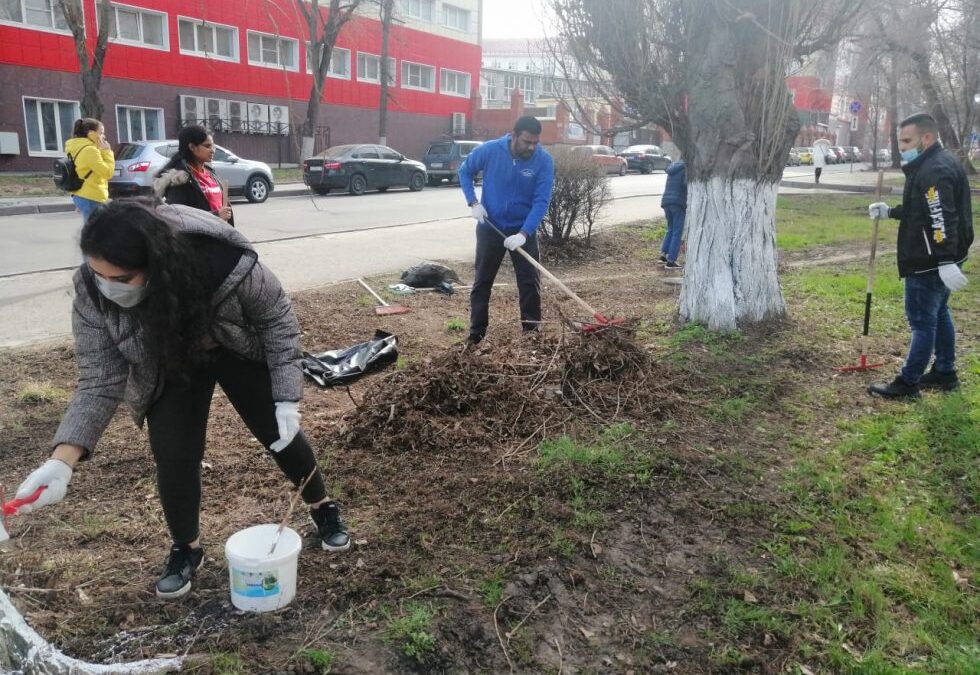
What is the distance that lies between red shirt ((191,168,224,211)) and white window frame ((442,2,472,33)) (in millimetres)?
36795

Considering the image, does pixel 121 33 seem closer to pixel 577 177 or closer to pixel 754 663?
pixel 577 177

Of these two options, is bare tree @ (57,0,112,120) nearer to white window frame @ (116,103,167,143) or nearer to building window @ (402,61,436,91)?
white window frame @ (116,103,167,143)

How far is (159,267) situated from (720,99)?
4.90 metres

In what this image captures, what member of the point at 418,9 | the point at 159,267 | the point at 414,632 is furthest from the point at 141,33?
the point at 414,632

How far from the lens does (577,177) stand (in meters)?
10.3

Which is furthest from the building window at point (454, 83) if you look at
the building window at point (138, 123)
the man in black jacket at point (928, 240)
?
the man in black jacket at point (928, 240)

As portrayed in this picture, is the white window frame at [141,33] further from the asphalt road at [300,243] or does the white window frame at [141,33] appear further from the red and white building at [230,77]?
the asphalt road at [300,243]

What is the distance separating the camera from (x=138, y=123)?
2661 cm

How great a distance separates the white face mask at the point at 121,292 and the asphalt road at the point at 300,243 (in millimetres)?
185

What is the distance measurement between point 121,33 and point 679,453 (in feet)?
91.1

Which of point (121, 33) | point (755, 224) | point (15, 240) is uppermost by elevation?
point (121, 33)

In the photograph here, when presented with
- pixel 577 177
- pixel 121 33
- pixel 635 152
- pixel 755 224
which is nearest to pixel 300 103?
pixel 121 33

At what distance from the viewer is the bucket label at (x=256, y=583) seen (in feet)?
8.77

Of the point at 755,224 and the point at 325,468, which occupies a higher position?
the point at 755,224
